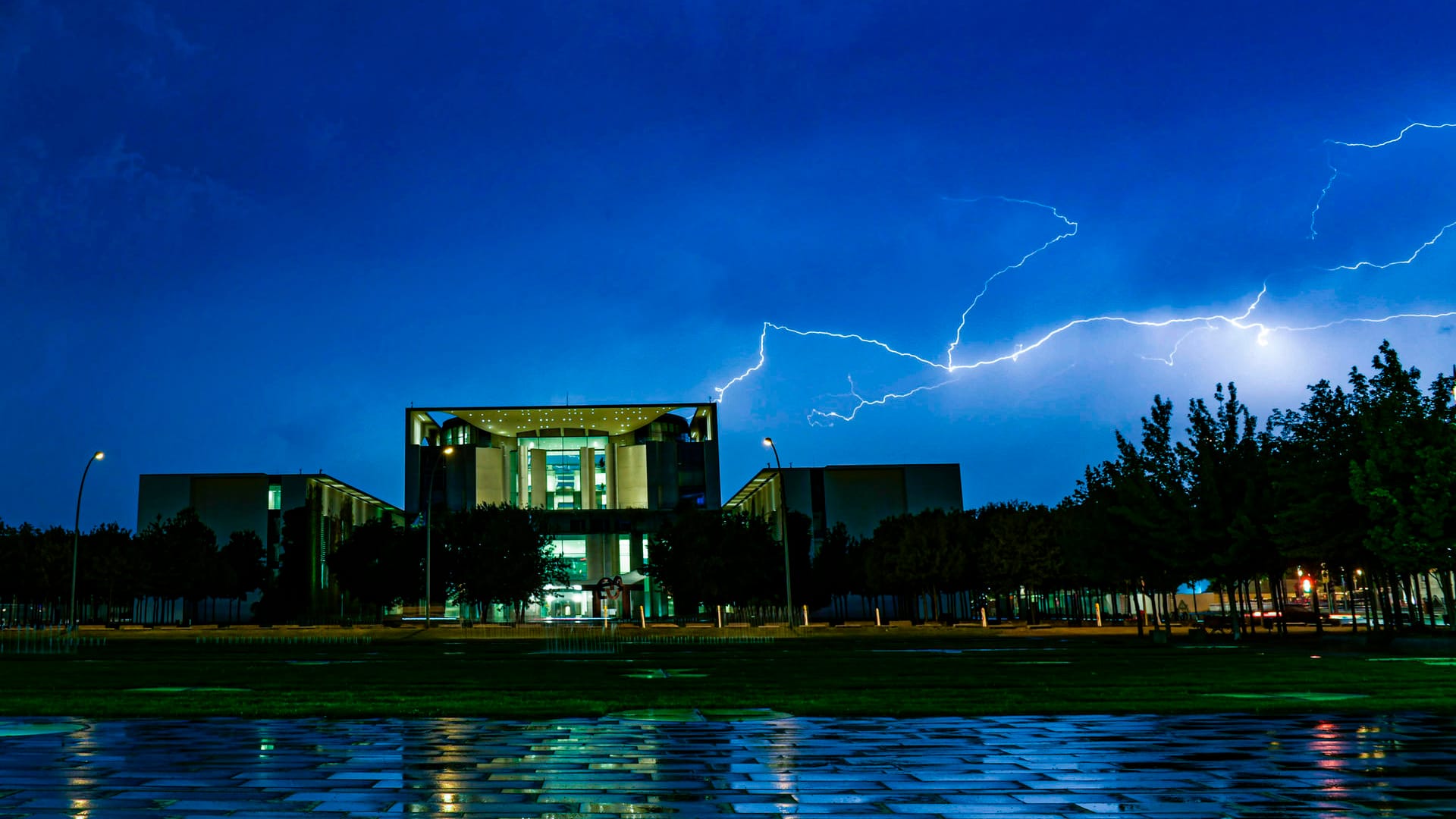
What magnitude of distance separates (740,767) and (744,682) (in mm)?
10755

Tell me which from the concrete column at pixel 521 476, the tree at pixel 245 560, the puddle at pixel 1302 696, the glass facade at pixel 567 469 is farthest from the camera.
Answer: the glass facade at pixel 567 469

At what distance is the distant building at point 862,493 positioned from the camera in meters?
124

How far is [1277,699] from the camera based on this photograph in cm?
1485

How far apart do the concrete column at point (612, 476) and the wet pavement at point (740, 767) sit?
394 feet

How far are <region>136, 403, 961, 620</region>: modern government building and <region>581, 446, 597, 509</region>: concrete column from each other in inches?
5.0

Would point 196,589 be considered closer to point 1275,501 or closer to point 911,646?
point 911,646

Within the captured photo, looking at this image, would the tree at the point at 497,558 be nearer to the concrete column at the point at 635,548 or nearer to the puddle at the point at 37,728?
the concrete column at the point at 635,548

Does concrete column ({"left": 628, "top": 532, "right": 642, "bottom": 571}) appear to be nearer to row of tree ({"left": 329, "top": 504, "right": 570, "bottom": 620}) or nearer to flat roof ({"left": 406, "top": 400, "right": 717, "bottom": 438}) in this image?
flat roof ({"left": 406, "top": 400, "right": 717, "bottom": 438})

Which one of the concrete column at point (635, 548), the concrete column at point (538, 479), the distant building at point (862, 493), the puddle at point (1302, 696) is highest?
the concrete column at point (538, 479)

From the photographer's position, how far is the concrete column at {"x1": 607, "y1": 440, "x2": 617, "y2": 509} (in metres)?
132

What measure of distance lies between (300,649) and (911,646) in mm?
20697

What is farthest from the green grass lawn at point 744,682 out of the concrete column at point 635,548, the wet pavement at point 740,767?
the concrete column at point 635,548

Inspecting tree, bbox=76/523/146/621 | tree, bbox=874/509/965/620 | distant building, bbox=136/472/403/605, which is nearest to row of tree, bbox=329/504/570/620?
tree, bbox=76/523/146/621

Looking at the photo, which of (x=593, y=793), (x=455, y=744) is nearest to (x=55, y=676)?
(x=455, y=744)
